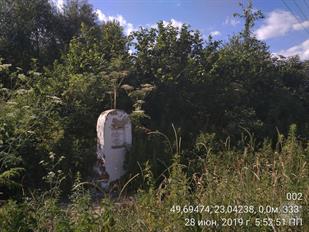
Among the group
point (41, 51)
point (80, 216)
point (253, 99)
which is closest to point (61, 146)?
point (80, 216)

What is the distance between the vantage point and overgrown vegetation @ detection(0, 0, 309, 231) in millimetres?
4234

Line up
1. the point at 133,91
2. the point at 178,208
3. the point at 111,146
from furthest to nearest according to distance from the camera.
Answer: the point at 133,91
the point at 111,146
the point at 178,208

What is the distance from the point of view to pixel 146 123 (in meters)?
12.3

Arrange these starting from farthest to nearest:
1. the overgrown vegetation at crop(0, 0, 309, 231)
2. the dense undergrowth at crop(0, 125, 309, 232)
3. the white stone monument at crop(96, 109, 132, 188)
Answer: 1. the white stone monument at crop(96, 109, 132, 188)
2. the overgrown vegetation at crop(0, 0, 309, 231)
3. the dense undergrowth at crop(0, 125, 309, 232)

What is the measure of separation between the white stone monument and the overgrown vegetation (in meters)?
0.28

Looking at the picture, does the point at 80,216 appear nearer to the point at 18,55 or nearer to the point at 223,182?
the point at 223,182

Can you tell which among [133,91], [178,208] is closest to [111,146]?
[133,91]

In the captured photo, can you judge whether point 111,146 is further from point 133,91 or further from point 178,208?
point 178,208

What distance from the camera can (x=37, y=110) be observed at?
9.91m

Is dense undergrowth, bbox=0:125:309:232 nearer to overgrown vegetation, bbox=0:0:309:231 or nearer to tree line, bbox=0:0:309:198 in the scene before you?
overgrown vegetation, bbox=0:0:309:231

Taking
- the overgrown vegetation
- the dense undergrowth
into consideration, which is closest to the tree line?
the overgrown vegetation

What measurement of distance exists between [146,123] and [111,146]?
8.64 ft

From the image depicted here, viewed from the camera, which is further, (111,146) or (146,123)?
(146,123)

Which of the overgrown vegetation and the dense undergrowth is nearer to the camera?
the dense undergrowth
